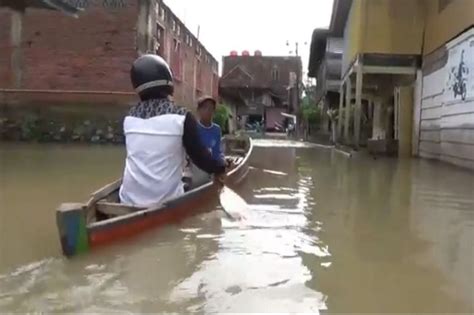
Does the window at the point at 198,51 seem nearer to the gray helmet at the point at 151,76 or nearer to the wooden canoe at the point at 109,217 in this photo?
the wooden canoe at the point at 109,217

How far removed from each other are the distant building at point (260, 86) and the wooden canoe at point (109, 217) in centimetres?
4461

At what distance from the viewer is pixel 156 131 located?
5133 millimetres

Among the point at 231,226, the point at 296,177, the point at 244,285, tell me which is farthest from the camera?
the point at 296,177

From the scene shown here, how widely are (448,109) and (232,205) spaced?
32.1 feet

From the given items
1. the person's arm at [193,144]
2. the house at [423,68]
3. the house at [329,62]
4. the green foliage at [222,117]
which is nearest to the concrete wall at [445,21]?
the house at [423,68]

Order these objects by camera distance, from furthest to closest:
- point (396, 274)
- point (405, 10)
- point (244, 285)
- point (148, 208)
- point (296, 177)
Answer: point (405, 10)
point (296, 177)
point (148, 208)
point (396, 274)
point (244, 285)

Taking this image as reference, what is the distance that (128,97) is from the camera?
1978 cm

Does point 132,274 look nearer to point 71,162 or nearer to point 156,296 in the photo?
point 156,296

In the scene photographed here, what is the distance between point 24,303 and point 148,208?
1.75 metres

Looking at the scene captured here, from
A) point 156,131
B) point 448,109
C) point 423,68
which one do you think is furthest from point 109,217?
point 423,68

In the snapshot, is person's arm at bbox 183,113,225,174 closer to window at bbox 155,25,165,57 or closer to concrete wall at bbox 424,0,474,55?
concrete wall at bbox 424,0,474,55

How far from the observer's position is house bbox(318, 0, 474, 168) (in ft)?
44.6

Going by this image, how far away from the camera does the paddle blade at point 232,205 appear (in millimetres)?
6434

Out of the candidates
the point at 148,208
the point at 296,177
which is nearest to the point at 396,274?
the point at 148,208
